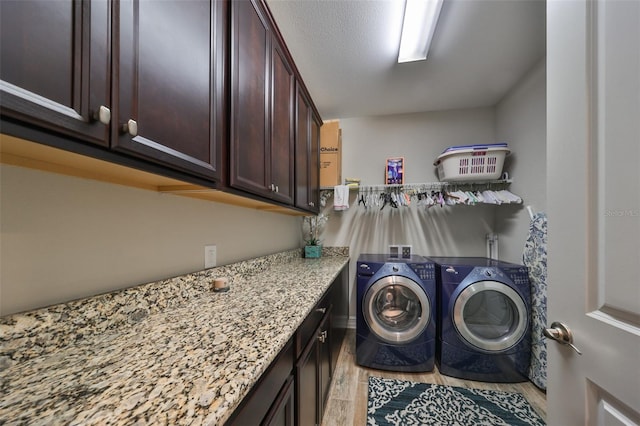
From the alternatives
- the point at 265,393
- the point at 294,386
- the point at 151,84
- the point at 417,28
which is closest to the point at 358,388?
the point at 294,386

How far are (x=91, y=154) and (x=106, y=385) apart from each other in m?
0.50

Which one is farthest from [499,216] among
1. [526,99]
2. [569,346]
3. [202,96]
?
[202,96]

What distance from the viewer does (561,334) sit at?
67cm

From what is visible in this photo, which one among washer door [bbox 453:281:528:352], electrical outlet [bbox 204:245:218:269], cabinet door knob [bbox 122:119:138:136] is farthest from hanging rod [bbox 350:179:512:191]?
cabinet door knob [bbox 122:119:138:136]

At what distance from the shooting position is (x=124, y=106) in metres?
0.57

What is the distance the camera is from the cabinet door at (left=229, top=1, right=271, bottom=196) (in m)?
0.99

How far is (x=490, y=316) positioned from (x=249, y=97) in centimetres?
246

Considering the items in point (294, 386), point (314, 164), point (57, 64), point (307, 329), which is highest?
point (314, 164)

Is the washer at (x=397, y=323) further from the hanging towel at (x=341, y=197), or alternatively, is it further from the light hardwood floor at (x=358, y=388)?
the hanging towel at (x=341, y=197)

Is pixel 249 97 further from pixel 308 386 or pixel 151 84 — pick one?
pixel 308 386

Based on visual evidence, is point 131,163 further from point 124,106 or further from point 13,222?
point 13,222

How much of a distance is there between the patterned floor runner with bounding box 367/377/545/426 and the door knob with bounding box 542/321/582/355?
124cm

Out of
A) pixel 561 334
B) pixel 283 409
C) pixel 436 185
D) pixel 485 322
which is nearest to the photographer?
pixel 561 334

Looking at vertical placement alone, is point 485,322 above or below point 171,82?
below
